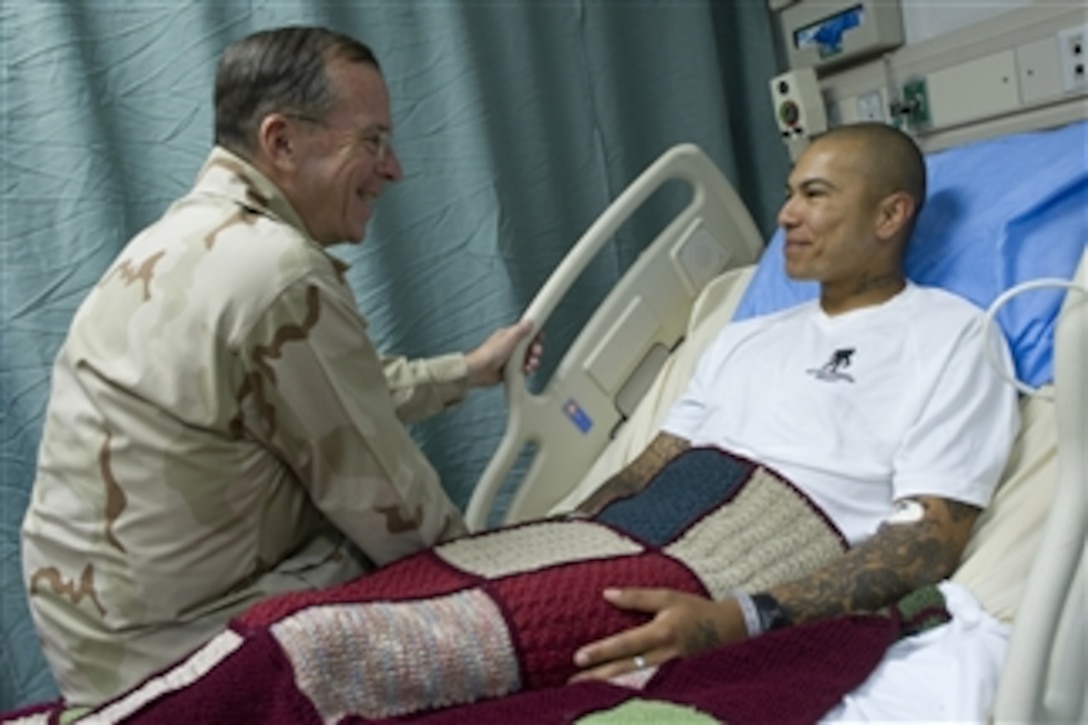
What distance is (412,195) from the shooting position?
7.39ft

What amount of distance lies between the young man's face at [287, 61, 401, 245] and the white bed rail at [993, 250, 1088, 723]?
1017 mm

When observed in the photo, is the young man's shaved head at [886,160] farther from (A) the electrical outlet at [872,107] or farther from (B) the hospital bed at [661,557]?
(A) the electrical outlet at [872,107]

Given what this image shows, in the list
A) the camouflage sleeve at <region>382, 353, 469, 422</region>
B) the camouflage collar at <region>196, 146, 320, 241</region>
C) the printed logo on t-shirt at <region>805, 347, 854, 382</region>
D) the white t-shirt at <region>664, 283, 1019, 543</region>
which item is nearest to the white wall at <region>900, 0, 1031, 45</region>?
the white t-shirt at <region>664, 283, 1019, 543</region>

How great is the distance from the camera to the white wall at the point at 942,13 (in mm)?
2020

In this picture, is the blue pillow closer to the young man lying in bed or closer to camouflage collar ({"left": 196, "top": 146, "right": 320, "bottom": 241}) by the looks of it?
the young man lying in bed

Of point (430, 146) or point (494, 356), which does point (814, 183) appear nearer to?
point (494, 356)

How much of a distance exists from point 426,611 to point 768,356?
3.00 feet

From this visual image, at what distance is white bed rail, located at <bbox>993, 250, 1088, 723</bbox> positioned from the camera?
3.12 ft

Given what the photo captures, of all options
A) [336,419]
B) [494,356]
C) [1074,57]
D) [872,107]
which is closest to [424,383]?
[494,356]

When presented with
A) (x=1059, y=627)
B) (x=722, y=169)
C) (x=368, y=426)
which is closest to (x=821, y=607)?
(x=1059, y=627)

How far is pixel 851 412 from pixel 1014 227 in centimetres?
44

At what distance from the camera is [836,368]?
1.69 meters

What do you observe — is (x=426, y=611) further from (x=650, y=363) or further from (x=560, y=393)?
(x=650, y=363)

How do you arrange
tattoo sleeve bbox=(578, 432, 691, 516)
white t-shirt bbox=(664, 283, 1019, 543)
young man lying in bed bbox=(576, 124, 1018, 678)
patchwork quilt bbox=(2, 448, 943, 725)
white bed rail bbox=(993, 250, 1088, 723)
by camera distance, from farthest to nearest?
tattoo sleeve bbox=(578, 432, 691, 516) < white t-shirt bbox=(664, 283, 1019, 543) < young man lying in bed bbox=(576, 124, 1018, 678) < patchwork quilt bbox=(2, 448, 943, 725) < white bed rail bbox=(993, 250, 1088, 723)
